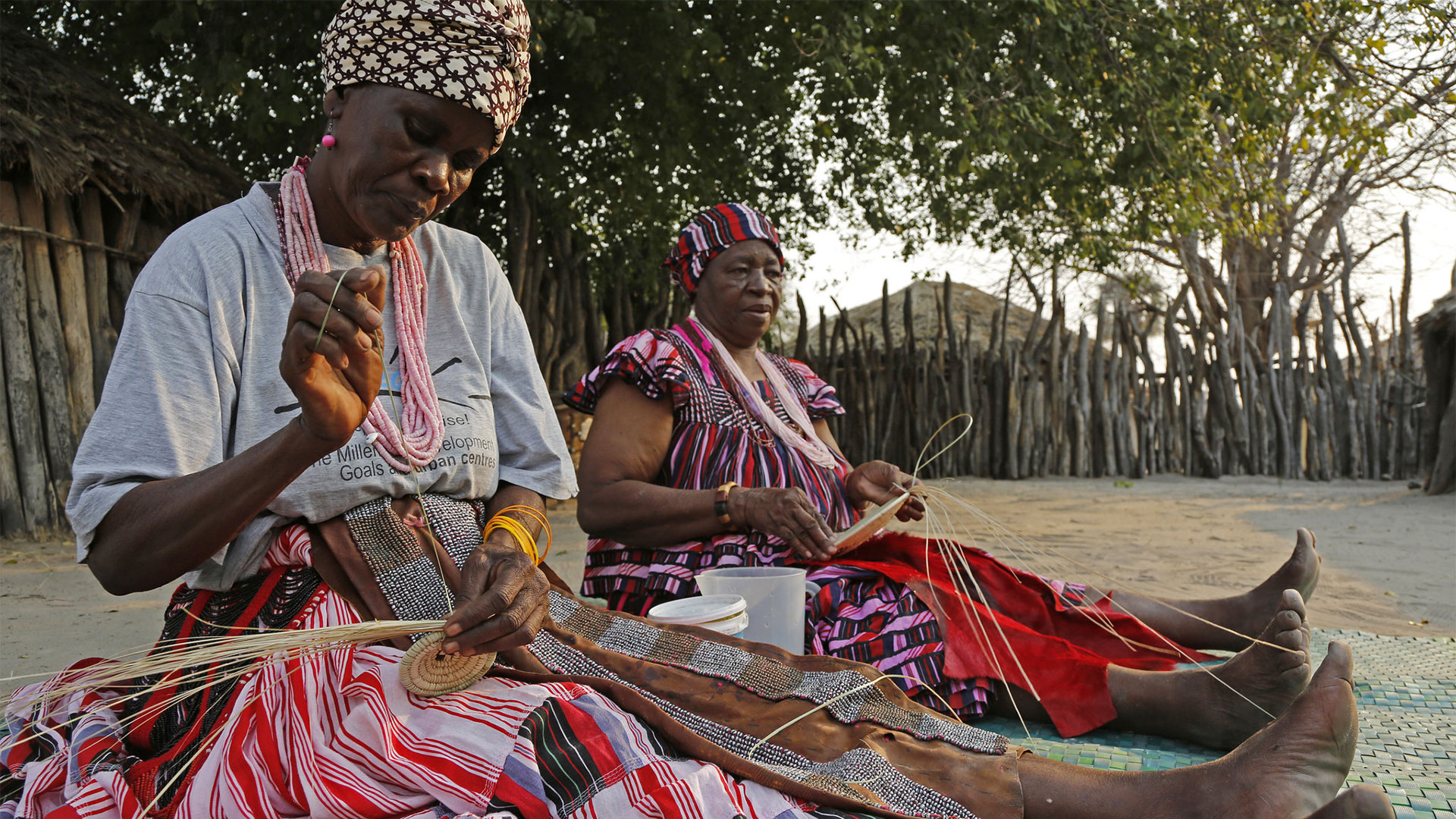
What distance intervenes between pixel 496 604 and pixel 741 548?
126 cm

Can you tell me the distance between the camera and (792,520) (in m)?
2.21

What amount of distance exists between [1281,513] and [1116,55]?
11.5 ft

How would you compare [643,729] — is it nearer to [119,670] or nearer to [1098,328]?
[119,670]

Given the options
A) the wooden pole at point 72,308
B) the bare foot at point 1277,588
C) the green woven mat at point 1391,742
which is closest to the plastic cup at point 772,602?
the green woven mat at point 1391,742

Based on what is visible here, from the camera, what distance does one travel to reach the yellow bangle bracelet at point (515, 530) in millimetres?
1527

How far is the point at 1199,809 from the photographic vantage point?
4.30ft

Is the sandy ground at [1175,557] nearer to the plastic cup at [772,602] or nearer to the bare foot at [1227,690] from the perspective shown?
the bare foot at [1227,690]

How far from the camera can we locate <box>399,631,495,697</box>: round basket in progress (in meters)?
1.18

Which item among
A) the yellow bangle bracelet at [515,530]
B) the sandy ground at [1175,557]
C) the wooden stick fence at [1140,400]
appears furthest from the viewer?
the wooden stick fence at [1140,400]

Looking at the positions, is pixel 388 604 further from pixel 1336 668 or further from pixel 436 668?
pixel 1336 668

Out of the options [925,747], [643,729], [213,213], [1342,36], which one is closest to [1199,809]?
[925,747]

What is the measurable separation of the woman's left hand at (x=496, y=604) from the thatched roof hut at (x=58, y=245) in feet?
19.1

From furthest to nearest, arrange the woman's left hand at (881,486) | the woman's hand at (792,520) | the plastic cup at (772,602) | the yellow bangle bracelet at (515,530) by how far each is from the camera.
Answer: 1. the woman's left hand at (881,486)
2. the woman's hand at (792,520)
3. the plastic cup at (772,602)
4. the yellow bangle bracelet at (515,530)

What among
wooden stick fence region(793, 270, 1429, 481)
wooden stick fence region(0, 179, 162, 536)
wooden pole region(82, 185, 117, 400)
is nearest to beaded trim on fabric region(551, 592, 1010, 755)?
wooden stick fence region(0, 179, 162, 536)
